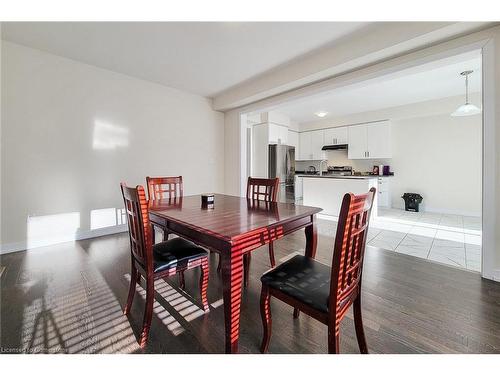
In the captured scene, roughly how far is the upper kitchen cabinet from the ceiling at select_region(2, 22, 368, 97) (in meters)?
3.78

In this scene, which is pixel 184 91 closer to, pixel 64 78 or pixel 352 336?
pixel 64 78

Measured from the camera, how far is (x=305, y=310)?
1085 mm

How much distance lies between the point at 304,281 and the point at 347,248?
13.8 inches

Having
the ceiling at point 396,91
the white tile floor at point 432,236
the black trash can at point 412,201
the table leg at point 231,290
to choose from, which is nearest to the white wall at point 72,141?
the ceiling at point 396,91

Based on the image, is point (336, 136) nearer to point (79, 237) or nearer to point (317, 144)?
point (317, 144)

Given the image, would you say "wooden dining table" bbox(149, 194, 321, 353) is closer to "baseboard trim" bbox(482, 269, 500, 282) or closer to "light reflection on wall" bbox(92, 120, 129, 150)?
"baseboard trim" bbox(482, 269, 500, 282)

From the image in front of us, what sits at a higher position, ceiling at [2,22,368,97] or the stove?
ceiling at [2,22,368,97]

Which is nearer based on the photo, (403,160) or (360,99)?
(360,99)

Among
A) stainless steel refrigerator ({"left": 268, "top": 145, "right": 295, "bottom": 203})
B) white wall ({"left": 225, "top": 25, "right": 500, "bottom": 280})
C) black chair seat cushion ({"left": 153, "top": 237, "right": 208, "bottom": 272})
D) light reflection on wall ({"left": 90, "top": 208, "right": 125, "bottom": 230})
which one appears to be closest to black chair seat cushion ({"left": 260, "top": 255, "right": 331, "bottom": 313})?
black chair seat cushion ({"left": 153, "top": 237, "right": 208, "bottom": 272})

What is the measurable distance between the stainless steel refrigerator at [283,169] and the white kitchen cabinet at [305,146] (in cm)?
74

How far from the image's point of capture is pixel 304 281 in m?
1.21

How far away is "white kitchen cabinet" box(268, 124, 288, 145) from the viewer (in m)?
5.76
